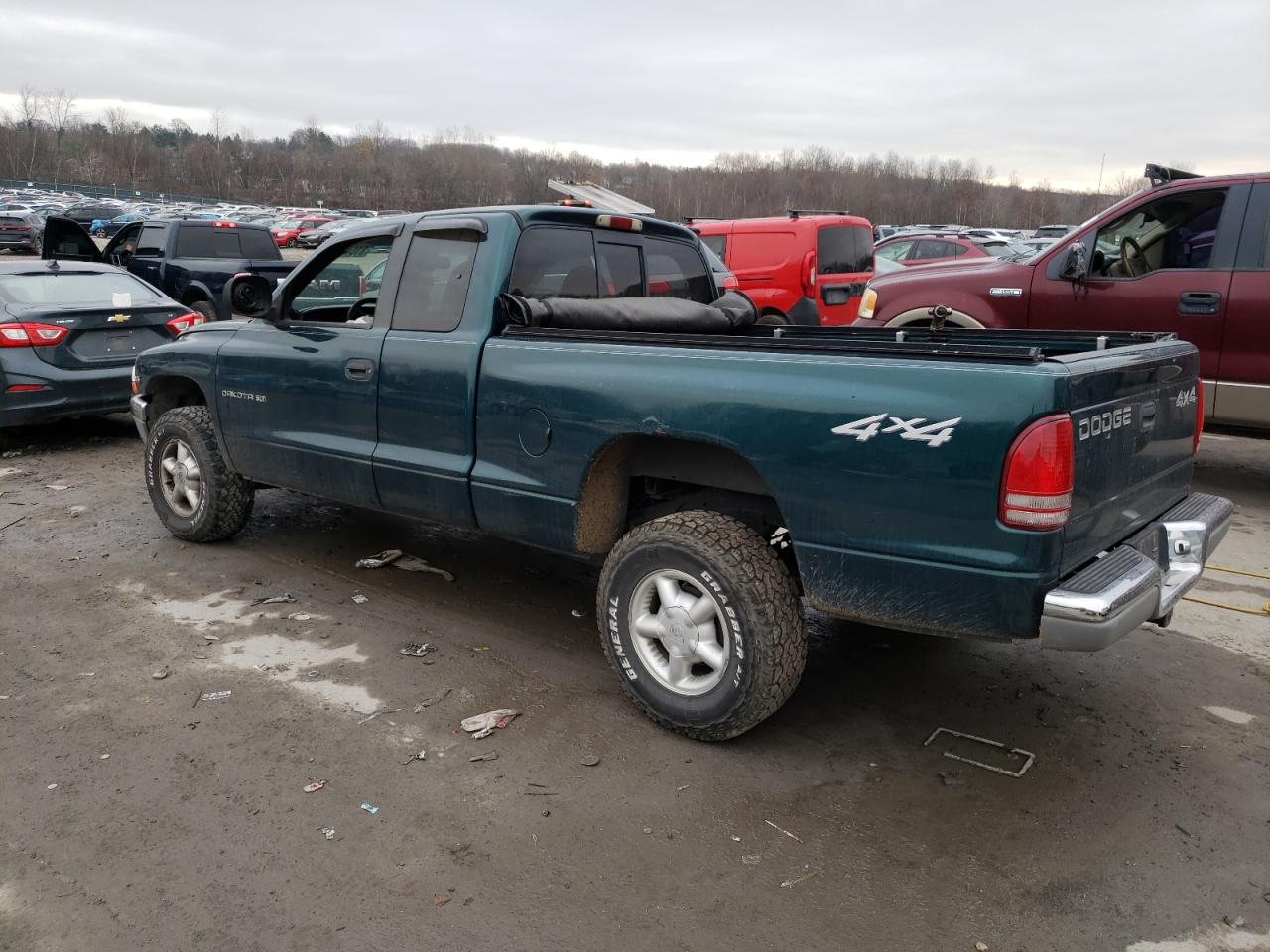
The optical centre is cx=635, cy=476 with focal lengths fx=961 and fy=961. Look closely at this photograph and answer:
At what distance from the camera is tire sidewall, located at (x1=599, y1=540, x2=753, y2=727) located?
334cm

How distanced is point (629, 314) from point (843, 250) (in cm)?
857

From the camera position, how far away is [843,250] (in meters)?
12.3

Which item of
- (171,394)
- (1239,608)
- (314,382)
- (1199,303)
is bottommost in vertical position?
(1239,608)

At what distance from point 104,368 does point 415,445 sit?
17.3ft

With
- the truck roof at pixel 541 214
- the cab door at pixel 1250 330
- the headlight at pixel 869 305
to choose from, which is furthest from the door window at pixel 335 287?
the cab door at pixel 1250 330

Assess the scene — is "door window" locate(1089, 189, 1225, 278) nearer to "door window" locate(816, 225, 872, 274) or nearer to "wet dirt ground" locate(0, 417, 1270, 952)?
"wet dirt ground" locate(0, 417, 1270, 952)

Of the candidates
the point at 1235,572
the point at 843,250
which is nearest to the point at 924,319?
the point at 1235,572

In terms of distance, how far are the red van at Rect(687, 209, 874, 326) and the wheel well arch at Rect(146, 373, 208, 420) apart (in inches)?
285

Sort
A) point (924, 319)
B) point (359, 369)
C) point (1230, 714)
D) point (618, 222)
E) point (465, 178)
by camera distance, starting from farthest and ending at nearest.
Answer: point (465, 178), point (924, 319), point (618, 222), point (359, 369), point (1230, 714)

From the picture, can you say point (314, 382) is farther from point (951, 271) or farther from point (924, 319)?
point (951, 271)

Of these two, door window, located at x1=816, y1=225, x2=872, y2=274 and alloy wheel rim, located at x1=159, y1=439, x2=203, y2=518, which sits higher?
door window, located at x1=816, y1=225, x2=872, y2=274

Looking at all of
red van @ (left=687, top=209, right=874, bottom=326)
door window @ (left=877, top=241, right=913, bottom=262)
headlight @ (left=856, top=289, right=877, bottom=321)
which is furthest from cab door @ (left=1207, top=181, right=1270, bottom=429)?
door window @ (left=877, top=241, right=913, bottom=262)

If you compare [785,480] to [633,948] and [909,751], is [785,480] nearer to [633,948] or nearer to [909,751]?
[909,751]

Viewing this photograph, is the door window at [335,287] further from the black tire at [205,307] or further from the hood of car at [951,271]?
the black tire at [205,307]
